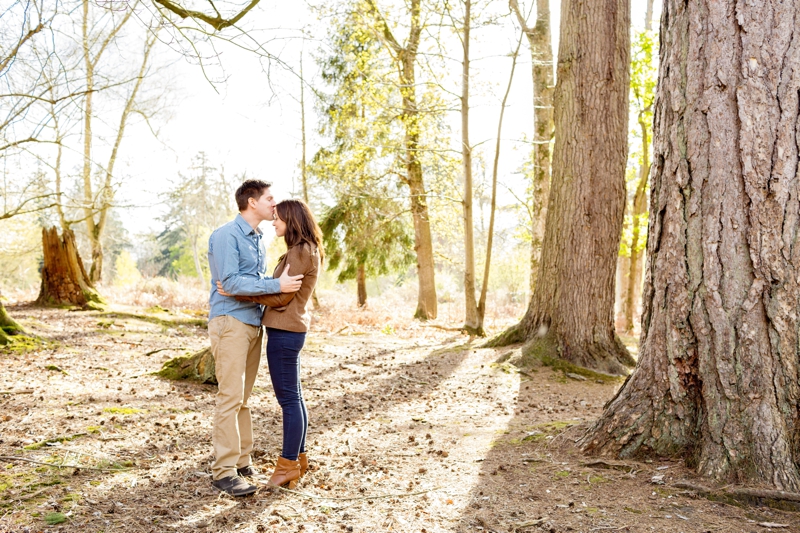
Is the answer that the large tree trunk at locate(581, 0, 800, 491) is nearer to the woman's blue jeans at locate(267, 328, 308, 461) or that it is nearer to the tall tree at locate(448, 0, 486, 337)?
the woman's blue jeans at locate(267, 328, 308, 461)

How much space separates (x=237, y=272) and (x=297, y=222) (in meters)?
0.50

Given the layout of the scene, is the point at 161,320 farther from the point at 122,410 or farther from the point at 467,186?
the point at 122,410

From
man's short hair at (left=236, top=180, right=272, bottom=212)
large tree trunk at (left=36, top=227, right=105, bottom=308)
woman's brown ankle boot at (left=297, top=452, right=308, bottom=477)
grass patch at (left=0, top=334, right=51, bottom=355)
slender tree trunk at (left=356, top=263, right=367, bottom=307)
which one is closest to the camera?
man's short hair at (left=236, top=180, right=272, bottom=212)

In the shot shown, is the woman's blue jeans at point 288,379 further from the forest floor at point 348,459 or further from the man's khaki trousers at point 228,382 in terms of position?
the forest floor at point 348,459

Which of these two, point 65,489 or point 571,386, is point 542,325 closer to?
point 571,386

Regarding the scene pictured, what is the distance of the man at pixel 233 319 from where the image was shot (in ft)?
12.2

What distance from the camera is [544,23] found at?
1209 centimetres

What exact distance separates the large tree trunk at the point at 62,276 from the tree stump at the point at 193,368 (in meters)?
6.67

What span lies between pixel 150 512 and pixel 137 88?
1967 centimetres

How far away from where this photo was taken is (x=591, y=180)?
790 cm

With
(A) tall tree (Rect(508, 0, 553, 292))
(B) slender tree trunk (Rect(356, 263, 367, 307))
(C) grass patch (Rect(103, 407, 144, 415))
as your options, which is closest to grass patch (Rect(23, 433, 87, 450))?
(C) grass patch (Rect(103, 407, 144, 415))

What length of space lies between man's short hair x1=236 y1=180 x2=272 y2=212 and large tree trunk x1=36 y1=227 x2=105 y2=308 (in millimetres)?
10354

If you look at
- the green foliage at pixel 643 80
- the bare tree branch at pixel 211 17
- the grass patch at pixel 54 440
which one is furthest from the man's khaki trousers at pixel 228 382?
the green foliage at pixel 643 80

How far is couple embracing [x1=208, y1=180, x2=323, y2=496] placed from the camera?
3730mm
